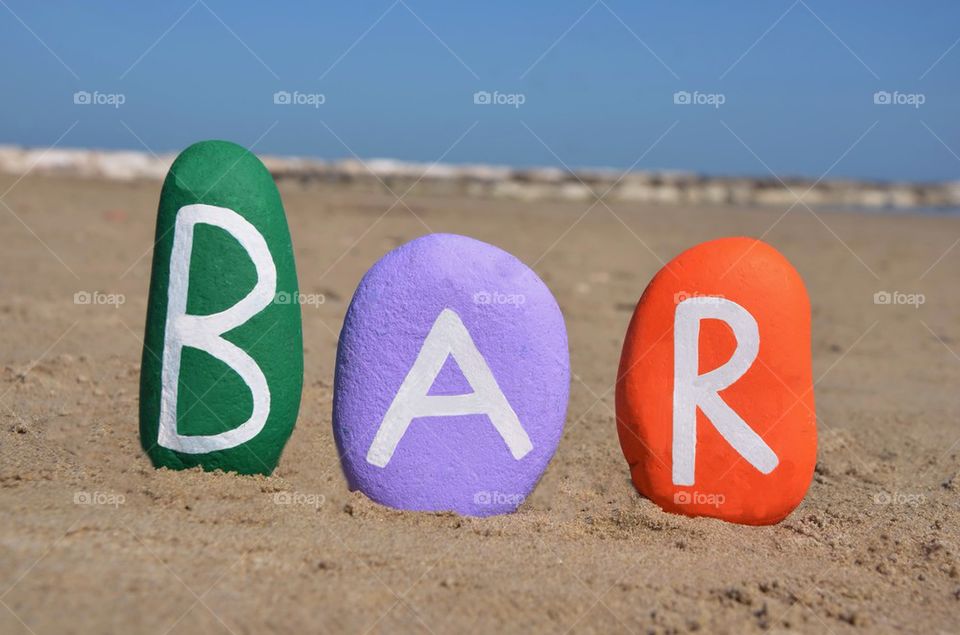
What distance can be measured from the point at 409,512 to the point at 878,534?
1.97m

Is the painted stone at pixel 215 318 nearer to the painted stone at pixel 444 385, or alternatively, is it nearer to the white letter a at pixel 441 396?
the painted stone at pixel 444 385

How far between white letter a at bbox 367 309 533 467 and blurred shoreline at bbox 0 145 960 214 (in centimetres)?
1565

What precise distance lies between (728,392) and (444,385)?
1217mm

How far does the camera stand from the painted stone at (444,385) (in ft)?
12.8

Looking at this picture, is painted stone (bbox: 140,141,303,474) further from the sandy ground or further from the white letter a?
the white letter a

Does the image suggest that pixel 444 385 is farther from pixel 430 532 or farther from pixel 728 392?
pixel 728 392

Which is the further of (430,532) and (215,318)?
(215,318)

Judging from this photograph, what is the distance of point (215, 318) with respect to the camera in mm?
4082

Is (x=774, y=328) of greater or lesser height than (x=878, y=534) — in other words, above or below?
above

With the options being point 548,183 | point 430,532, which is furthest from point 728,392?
point 548,183

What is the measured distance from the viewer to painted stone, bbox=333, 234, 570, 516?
3.92 metres

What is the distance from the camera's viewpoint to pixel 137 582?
9.14 ft

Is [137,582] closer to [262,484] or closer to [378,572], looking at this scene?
[378,572]

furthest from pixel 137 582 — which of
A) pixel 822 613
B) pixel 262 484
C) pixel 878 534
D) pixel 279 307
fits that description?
pixel 878 534
